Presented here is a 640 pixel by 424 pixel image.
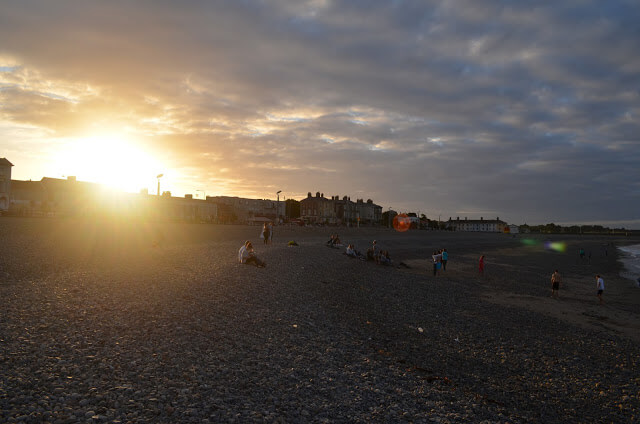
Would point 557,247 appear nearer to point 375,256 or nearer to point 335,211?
point 375,256

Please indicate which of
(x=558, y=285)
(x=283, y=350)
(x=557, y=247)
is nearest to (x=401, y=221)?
(x=557, y=247)

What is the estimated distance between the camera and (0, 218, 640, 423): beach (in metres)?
6.54

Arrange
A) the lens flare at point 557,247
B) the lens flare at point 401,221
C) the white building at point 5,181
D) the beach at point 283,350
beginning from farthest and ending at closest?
the lens flare at point 401,221
the lens flare at point 557,247
the white building at point 5,181
the beach at point 283,350

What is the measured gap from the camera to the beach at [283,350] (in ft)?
21.5

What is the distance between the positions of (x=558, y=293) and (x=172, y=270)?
851 inches

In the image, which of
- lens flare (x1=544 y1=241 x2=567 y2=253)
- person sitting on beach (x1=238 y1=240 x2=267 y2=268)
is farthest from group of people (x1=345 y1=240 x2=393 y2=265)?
lens flare (x1=544 y1=241 x2=567 y2=253)

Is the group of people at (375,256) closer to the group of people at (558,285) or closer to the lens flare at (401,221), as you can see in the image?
the group of people at (558,285)

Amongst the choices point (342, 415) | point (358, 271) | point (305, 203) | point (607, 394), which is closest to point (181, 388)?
point (342, 415)

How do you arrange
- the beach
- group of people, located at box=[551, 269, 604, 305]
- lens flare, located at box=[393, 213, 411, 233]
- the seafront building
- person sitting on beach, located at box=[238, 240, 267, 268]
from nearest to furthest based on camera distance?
1. the beach
2. group of people, located at box=[551, 269, 604, 305]
3. person sitting on beach, located at box=[238, 240, 267, 268]
4. the seafront building
5. lens flare, located at box=[393, 213, 411, 233]

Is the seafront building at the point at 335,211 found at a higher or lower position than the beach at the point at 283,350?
higher

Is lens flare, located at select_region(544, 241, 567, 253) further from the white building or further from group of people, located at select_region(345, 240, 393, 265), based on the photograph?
the white building

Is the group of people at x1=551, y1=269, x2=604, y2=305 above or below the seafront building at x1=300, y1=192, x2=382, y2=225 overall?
below

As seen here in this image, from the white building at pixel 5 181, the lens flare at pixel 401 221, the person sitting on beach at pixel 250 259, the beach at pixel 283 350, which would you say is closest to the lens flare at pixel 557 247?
the beach at pixel 283 350

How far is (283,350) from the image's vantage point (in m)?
9.34
